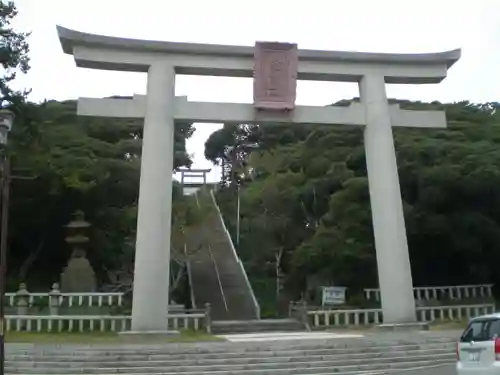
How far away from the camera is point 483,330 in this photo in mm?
9820

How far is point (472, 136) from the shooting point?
26.0 meters

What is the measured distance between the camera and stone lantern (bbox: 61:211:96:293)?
22.3 m

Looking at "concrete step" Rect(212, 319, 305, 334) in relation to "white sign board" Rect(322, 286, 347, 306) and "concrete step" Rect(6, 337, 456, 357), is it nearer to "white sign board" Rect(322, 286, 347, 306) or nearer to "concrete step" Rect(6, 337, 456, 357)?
"white sign board" Rect(322, 286, 347, 306)

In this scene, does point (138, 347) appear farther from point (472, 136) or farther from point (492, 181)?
point (472, 136)

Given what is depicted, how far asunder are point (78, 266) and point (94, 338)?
19.0 feet

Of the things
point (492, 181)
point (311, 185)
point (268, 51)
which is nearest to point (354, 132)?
point (311, 185)

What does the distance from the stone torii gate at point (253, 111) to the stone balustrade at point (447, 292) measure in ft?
11.9

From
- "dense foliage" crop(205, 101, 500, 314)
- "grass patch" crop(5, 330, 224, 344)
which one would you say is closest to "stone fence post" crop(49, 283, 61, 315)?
"grass patch" crop(5, 330, 224, 344)

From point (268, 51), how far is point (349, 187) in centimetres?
635

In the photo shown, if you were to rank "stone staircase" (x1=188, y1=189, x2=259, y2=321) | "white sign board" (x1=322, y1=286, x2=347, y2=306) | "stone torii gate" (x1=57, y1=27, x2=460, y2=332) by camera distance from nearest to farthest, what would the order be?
"stone torii gate" (x1=57, y1=27, x2=460, y2=332)
"white sign board" (x1=322, y1=286, x2=347, y2=306)
"stone staircase" (x1=188, y1=189, x2=259, y2=321)

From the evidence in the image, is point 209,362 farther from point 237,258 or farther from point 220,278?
point 237,258

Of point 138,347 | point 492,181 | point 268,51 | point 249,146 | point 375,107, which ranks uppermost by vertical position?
point 249,146

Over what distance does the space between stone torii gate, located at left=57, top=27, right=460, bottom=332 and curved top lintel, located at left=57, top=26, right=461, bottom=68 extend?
27 mm

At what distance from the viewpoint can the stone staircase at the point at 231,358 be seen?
1344cm
